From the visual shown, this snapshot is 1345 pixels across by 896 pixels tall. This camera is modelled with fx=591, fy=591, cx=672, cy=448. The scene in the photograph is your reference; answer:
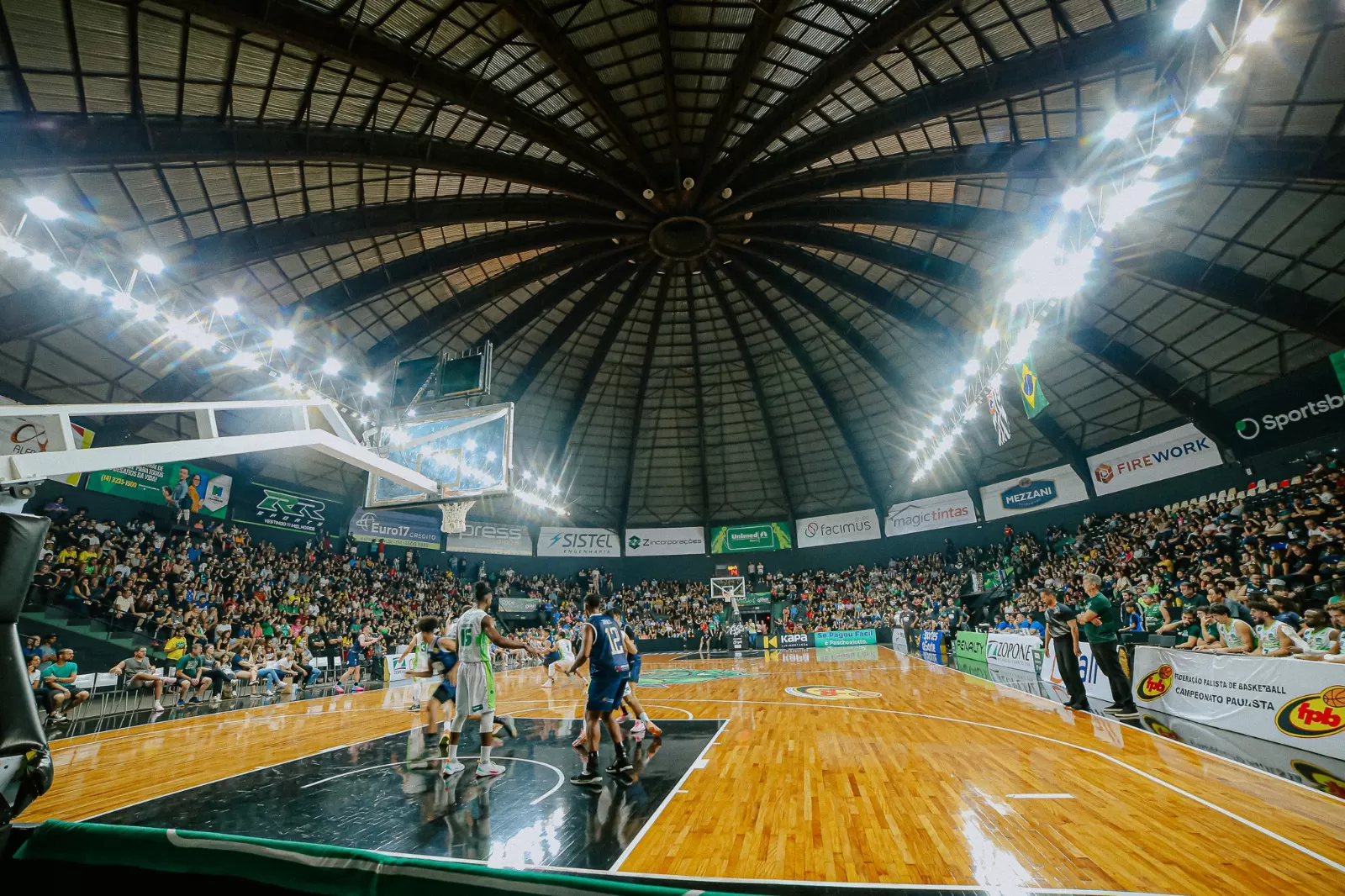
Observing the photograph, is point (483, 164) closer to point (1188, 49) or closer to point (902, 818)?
point (1188, 49)

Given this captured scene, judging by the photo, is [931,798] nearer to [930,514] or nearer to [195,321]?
[195,321]

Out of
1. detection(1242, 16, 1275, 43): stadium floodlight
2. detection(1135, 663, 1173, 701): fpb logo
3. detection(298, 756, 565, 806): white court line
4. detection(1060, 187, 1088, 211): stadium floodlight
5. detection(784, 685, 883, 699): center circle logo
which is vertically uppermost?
detection(1060, 187, 1088, 211): stadium floodlight

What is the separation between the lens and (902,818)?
5371 millimetres

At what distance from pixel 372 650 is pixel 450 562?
13.6m

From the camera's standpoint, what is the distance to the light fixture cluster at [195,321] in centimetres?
1288

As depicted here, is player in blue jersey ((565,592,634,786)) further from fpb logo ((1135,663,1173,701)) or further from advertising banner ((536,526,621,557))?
advertising banner ((536,526,621,557))

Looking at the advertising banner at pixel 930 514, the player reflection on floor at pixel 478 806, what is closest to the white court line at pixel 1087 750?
the player reflection on floor at pixel 478 806

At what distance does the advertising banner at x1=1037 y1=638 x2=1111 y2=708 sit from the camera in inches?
461

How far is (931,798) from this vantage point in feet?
19.6

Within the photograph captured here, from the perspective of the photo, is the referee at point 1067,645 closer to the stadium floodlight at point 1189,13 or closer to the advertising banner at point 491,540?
the stadium floodlight at point 1189,13

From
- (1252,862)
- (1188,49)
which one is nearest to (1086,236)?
(1188,49)

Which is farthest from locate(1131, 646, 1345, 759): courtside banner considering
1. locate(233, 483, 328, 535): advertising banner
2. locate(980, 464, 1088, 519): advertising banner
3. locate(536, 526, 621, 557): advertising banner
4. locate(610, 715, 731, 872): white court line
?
locate(536, 526, 621, 557): advertising banner

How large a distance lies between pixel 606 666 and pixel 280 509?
87.8 feet

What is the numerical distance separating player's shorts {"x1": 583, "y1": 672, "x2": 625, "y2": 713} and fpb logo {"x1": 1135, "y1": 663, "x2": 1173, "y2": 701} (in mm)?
9187
